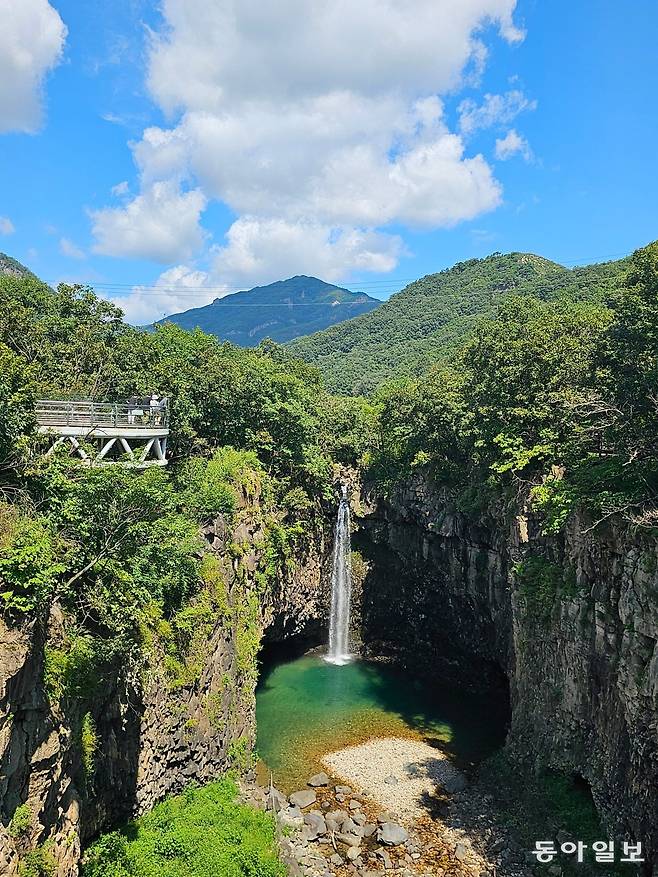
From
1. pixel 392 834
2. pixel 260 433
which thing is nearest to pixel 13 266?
pixel 260 433

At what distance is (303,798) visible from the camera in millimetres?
19516

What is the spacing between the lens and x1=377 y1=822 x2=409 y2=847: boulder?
1753 centimetres

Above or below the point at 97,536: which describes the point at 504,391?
above

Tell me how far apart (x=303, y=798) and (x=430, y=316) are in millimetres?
78762

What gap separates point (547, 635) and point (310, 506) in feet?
49.7

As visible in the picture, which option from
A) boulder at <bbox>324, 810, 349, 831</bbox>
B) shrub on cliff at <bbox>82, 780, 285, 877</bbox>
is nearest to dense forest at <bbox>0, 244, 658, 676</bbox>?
shrub on cliff at <bbox>82, 780, 285, 877</bbox>

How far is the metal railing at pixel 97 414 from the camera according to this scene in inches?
671

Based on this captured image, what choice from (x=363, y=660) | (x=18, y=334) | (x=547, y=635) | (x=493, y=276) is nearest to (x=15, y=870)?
(x=547, y=635)

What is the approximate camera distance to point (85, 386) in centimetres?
2520

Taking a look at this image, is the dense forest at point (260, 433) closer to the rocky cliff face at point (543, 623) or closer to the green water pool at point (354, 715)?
the rocky cliff face at point (543, 623)

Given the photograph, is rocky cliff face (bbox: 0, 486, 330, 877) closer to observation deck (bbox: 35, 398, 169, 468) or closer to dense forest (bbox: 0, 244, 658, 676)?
dense forest (bbox: 0, 244, 658, 676)

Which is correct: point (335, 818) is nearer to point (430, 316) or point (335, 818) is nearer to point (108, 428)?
point (108, 428)

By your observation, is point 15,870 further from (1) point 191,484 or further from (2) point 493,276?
(2) point 493,276

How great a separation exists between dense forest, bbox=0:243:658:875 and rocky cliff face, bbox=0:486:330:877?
0.47 meters
